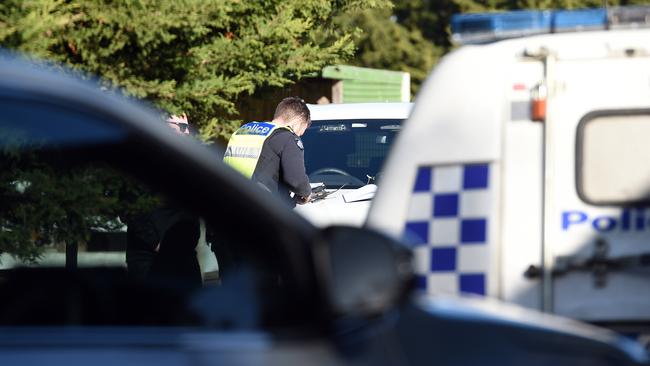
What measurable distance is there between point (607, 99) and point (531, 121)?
28 centimetres

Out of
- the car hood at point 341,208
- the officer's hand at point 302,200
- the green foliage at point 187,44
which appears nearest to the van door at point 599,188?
the green foliage at point 187,44

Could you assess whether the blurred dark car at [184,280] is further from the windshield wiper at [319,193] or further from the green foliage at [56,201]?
the windshield wiper at [319,193]

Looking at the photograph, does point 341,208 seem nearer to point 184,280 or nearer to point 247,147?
point 247,147

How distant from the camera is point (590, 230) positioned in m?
5.08

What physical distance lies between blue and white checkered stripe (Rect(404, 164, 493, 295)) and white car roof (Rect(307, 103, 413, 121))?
570 centimetres

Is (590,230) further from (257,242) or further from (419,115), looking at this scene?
(257,242)

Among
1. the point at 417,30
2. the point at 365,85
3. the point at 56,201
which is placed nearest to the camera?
the point at 56,201

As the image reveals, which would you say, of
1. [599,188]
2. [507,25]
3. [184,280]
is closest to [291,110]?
[507,25]

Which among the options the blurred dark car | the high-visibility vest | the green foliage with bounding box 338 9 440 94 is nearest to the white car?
the high-visibility vest

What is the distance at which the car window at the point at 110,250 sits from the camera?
2.60 meters

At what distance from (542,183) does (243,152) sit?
14.1 ft

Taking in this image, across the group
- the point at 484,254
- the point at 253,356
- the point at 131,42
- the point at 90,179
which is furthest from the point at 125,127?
the point at 131,42

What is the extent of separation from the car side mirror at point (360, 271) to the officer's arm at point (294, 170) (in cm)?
638

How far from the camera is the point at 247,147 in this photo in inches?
362
